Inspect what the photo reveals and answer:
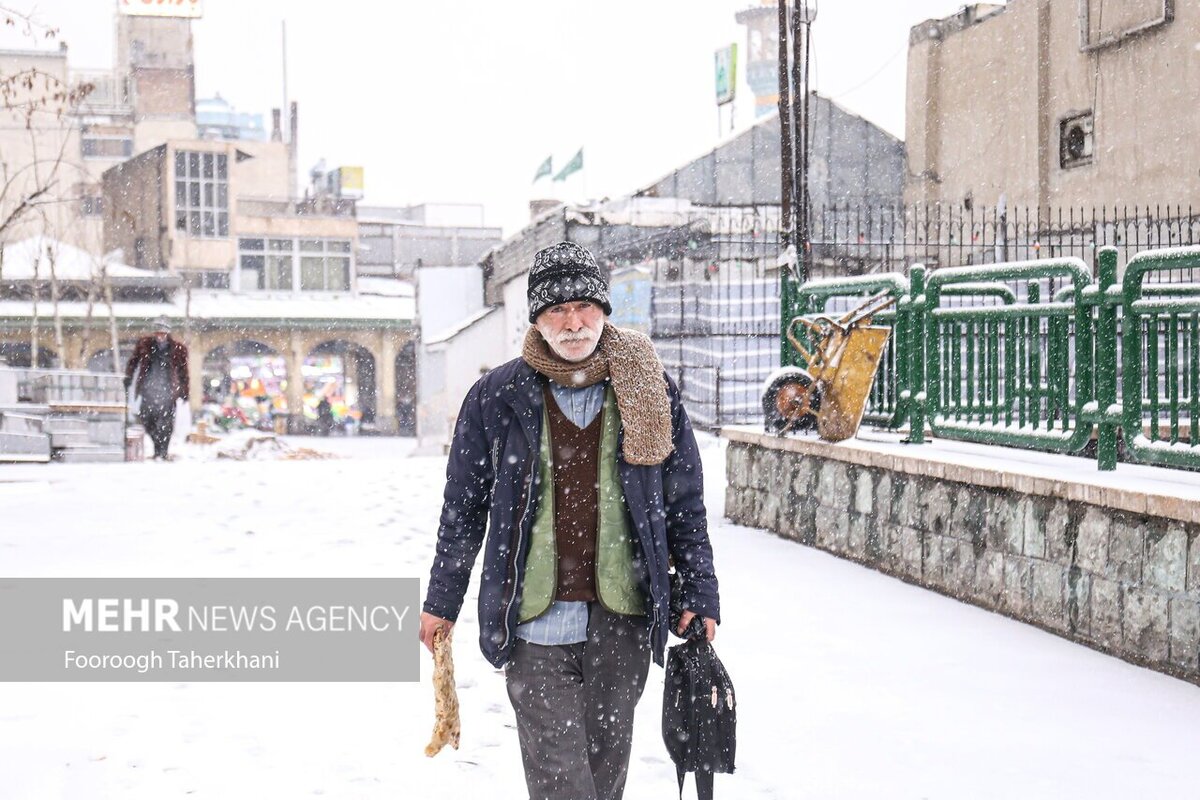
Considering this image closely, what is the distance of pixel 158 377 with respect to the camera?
17547 mm

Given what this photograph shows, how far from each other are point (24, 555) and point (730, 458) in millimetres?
5516

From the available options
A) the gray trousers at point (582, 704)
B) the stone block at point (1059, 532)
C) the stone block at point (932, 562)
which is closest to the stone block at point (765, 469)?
the stone block at point (932, 562)

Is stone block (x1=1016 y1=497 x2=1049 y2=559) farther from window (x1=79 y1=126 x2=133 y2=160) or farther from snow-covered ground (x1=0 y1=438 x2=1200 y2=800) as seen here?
window (x1=79 y1=126 x2=133 y2=160)

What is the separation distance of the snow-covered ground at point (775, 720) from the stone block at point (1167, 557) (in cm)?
41

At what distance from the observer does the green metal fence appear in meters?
6.30

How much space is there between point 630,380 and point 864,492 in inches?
226

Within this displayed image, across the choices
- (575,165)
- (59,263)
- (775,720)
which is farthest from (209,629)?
(59,263)

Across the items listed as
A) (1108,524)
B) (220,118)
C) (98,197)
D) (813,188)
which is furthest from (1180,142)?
(220,118)

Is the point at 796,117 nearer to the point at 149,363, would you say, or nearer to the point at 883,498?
the point at 883,498

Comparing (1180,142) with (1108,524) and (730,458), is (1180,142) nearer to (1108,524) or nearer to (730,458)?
(730,458)

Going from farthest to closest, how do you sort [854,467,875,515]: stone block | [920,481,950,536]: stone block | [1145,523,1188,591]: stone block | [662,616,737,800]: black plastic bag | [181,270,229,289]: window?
[181,270,229,289]: window < [854,467,875,515]: stone block < [920,481,950,536]: stone block < [1145,523,1188,591]: stone block < [662,616,737,800]: black plastic bag

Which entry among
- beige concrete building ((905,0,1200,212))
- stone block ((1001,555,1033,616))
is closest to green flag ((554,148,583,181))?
beige concrete building ((905,0,1200,212))

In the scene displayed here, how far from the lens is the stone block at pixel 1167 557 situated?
217 inches

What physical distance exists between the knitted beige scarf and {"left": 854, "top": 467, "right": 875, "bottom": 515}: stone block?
18.2 ft
